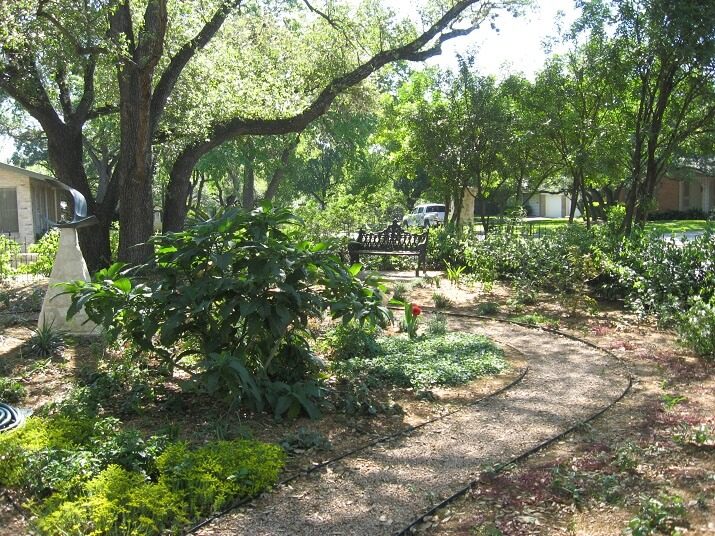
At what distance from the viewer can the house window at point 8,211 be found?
24656 millimetres

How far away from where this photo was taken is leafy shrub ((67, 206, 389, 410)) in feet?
16.7

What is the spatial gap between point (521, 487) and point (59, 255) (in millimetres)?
6226

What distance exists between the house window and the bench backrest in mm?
14073

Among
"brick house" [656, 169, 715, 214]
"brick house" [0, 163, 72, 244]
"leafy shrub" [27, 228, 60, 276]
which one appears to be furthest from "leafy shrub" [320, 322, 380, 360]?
"brick house" [656, 169, 715, 214]

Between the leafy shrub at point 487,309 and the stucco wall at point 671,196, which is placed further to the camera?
the stucco wall at point 671,196

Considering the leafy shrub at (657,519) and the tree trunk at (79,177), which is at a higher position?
the tree trunk at (79,177)

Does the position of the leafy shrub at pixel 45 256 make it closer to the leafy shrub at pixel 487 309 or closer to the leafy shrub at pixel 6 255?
the leafy shrub at pixel 6 255

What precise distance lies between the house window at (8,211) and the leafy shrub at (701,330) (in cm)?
2294

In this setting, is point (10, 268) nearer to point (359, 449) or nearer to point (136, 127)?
point (136, 127)

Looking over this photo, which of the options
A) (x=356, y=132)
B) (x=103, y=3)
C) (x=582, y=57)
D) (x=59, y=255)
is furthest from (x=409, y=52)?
(x=356, y=132)

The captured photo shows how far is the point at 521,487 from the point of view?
161 inches

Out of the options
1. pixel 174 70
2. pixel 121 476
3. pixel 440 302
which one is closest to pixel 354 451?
pixel 121 476

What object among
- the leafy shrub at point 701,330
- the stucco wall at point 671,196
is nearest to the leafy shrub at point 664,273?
the leafy shrub at point 701,330

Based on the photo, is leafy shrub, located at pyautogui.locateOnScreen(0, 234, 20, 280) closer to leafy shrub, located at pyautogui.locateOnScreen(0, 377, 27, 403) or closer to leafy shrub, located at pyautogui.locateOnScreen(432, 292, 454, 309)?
leafy shrub, located at pyautogui.locateOnScreen(432, 292, 454, 309)
